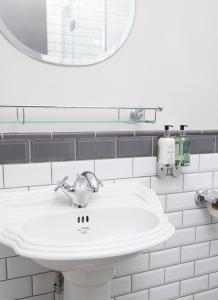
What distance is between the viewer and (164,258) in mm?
1265

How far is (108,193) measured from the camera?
107 centimetres

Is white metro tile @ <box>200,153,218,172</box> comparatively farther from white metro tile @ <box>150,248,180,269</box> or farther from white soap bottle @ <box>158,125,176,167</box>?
white metro tile @ <box>150,248,180,269</box>

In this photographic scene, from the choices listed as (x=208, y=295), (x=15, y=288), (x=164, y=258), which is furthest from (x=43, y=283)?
(x=208, y=295)

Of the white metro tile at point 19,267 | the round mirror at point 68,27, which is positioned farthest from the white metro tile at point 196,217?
the round mirror at point 68,27

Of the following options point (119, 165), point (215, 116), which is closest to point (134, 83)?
point (119, 165)

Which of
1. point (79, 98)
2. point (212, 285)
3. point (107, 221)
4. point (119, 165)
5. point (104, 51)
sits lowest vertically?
point (212, 285)

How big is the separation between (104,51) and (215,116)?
2.05 feet

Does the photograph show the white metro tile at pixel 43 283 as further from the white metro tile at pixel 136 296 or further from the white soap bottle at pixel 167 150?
the white soap bottle at pixel 167 150

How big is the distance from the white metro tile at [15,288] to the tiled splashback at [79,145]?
1.51 feet

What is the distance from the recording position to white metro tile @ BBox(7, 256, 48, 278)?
1000mm

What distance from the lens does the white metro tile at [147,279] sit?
4.03ft

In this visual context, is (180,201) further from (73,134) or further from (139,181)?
(73,134)

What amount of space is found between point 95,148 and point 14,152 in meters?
0.31

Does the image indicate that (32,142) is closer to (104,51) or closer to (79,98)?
(79,98)
